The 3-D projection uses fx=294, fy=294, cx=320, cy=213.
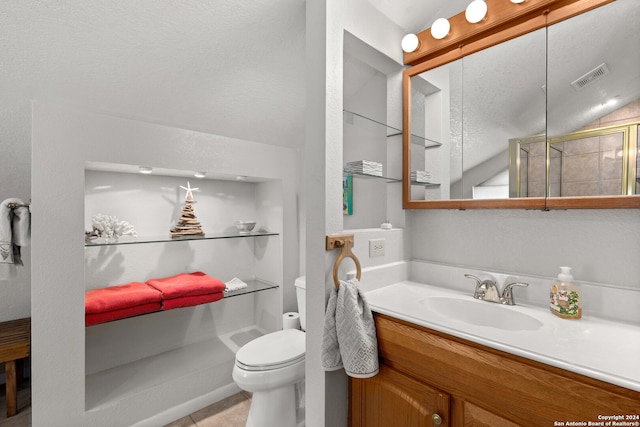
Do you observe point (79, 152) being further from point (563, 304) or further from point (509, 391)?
point (563, 304)

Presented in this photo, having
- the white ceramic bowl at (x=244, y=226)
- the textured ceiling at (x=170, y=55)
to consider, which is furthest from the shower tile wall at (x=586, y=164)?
the white ceramic bowl at (x=244, y=226)

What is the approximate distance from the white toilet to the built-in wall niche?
60 centimetres

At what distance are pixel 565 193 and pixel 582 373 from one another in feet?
2.41

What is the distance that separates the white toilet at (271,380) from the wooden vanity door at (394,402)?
0.40 metres

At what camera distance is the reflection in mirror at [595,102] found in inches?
42.3

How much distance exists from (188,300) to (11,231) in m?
0.99

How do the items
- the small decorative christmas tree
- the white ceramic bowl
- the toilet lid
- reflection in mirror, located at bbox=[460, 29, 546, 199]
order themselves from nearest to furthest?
A: reflection in mirror, located at bbox=[460, 29, 546, 199], the toilet lid, the small decorative christmas tree, the white ceramic bowl

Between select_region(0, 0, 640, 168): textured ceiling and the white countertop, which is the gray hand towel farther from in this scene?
select_region(0, 0, 640, 168): textured ceiling

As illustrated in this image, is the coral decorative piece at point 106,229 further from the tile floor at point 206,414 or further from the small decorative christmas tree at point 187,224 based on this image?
the tile floor at point 206,414

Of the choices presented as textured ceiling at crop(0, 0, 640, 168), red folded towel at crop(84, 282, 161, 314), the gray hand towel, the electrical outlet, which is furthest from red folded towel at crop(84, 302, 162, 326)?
the electrical outlet

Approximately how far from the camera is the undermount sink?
119 centimetres

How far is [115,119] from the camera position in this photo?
1.66 metres

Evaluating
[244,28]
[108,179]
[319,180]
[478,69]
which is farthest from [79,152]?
[478,69]

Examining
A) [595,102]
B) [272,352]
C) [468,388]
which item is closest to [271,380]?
[272,352]
